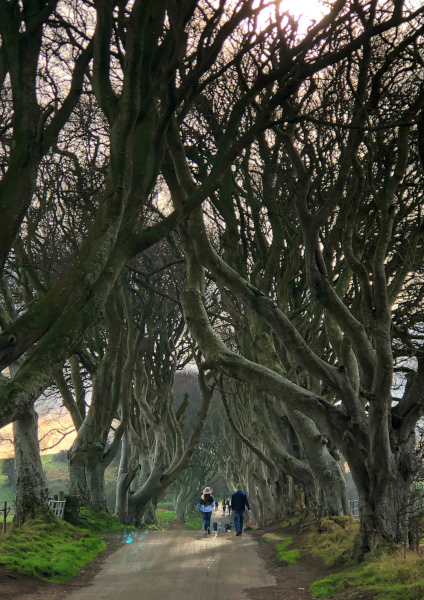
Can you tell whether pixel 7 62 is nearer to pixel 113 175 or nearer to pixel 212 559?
pixel 113 175

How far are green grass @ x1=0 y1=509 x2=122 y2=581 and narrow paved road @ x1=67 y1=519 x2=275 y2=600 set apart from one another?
0.56 meters

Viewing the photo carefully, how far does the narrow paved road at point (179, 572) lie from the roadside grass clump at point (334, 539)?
3.81 feet

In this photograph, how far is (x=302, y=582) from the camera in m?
9.84

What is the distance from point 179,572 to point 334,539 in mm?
3498

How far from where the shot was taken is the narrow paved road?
29.5 feet

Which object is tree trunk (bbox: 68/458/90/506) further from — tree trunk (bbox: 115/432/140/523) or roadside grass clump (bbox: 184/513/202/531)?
roadside grass clump (bbox: 184/513/202/531)

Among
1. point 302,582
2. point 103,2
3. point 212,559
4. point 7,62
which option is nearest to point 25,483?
point 212,559

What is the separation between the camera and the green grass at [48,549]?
10250 millimetres

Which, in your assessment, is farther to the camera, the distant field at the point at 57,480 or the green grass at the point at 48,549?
the distant field at the point at 57,480

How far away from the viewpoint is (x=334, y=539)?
12.7 m

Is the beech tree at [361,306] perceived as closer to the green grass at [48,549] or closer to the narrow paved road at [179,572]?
the narrow paved road at [179,572]

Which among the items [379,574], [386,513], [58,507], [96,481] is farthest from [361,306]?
[96,481]

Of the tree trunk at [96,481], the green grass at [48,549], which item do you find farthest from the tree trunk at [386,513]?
the tree trunk at [96,481]

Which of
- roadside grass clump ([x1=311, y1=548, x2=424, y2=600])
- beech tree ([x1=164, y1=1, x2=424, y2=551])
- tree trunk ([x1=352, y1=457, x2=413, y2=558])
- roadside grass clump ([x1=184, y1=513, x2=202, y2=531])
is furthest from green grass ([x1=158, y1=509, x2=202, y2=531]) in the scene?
roadside grass clump ([x1=311, y1=548, x2=424, y2=600])
